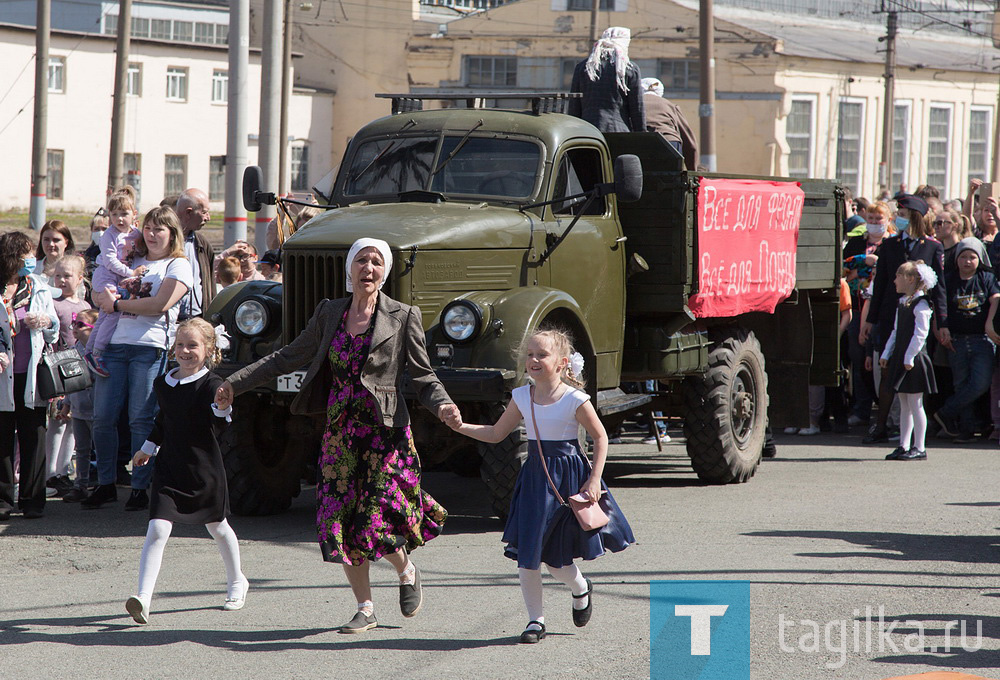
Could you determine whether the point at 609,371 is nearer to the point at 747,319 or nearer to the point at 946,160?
the point at 747,319

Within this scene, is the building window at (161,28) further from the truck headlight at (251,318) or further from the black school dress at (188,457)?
the black school dress at (188,457)

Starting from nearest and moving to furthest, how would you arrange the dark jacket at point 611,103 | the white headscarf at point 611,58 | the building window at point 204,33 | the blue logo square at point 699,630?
the blue logo square at point 699,630 < the white headscarf at point 611,58 < the dark jacket at point 611,103 < the building window at point 204,33

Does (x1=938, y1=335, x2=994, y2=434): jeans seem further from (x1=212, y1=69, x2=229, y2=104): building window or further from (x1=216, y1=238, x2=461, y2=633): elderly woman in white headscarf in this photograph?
(x1=212, y1=69, x2=229, y2=104): building window

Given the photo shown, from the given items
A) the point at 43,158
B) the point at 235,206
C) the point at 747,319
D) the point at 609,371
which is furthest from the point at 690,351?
the point at 43,158

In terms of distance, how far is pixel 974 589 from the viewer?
7.25m

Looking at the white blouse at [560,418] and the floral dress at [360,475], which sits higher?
the white blouse at [560,418]

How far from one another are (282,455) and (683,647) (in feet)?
13.7

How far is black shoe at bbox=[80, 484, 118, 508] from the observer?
9.52 m

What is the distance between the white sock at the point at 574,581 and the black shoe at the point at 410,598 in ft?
2.27

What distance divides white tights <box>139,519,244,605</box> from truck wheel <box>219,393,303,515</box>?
2.41m

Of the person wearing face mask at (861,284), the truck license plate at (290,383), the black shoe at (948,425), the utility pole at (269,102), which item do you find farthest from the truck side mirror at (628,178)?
the utility pole at (269,102)

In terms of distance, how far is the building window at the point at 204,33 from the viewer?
2515 inches

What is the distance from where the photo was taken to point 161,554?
645cm

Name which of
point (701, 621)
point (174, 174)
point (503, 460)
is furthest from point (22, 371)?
point (174, 174)
